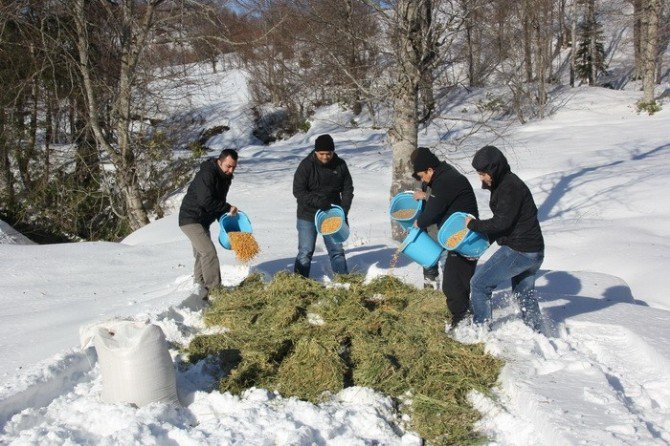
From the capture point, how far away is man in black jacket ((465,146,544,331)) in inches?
175

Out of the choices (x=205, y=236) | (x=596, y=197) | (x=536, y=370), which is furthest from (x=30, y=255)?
(x=596, y=197)

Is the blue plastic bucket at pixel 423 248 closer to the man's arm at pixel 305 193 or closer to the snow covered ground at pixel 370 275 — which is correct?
the snow covered ground at pixel 370 275

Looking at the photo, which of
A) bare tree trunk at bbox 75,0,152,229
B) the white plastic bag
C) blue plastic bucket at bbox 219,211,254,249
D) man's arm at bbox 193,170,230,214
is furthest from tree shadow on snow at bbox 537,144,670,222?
the white plastic bag

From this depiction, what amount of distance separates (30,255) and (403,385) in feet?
20.0

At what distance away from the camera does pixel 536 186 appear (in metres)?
13.2

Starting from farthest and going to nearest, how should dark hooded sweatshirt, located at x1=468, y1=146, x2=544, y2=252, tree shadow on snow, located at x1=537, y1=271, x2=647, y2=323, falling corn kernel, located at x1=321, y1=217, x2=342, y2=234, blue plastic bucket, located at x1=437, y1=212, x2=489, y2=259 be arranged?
1. falling corn kernel, located at x1=321, y1=217, x2=342, y2=234
2. tree shadow on snow, located at x1=537, y1=271, x2=647, y2=323
3. blue plastic bucket, located at x1=437, y1=212, x2=489, y2=259
4. dark hooded sweatshirt, located at x1=468, y1=146, x2=544, y2=252

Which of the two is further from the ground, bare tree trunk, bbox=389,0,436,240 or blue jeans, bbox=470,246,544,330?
bare tree trunk, bbox=389,0,436,240

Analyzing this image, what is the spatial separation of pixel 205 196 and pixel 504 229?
8.94 feet

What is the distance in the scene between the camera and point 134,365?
360 cm

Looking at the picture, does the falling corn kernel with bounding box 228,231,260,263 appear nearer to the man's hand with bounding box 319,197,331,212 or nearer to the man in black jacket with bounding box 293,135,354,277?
the man in black jacket with bounding box 293,135,354,277

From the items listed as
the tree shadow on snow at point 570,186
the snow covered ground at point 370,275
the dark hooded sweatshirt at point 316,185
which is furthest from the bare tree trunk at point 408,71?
the tree shadow on snow at point 570,186

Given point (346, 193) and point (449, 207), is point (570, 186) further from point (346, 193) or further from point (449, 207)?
point (449, 207)

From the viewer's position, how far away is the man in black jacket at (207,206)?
5.64m

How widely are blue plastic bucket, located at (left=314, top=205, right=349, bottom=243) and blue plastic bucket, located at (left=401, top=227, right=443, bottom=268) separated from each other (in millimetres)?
959
